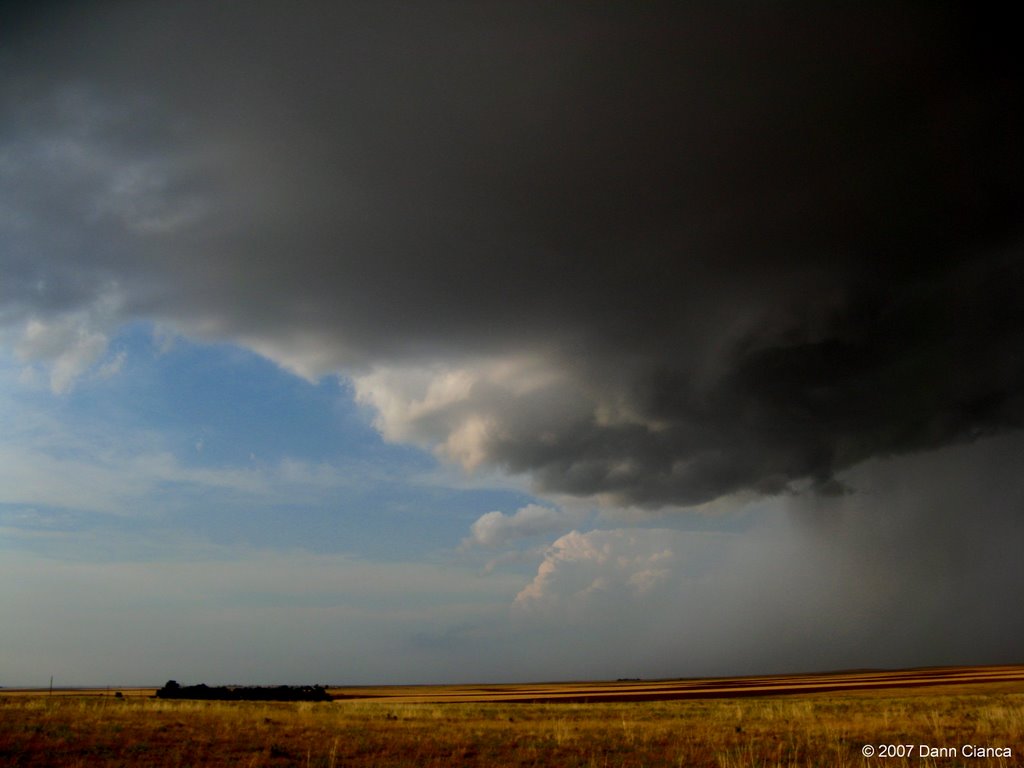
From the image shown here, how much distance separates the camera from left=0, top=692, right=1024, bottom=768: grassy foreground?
23.9 m

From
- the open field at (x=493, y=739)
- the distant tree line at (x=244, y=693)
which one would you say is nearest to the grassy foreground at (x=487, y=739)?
the open field at (x=493, y=739)

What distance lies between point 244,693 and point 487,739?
5843 cm

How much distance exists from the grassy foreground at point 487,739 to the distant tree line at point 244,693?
31.7 meters

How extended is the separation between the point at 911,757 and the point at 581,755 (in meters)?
11.5

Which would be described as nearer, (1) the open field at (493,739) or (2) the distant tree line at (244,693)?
(1) the open field at (493,739)

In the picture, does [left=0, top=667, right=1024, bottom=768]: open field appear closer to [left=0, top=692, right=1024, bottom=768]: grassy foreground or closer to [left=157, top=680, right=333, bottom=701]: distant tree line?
[left=0, top=692, right=1024, bottom=768]: grassy foreground

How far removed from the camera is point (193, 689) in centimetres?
8025

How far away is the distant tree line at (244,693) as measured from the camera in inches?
2879

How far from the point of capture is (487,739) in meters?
31.1

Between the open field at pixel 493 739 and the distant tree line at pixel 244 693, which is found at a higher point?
the open field at pixel 493 739

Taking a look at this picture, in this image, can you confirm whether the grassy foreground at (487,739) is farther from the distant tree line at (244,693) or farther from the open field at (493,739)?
the distant tree line at (244,693)

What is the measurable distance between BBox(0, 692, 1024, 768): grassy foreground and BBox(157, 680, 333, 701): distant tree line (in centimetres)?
3172

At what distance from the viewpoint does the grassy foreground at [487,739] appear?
78.3 ft

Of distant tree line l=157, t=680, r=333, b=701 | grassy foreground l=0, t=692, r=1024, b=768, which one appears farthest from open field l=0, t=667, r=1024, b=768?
distant tree line l=157, t=680, r=333, b=701
